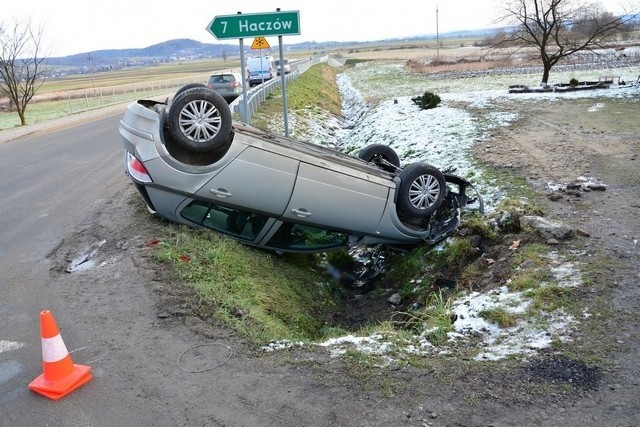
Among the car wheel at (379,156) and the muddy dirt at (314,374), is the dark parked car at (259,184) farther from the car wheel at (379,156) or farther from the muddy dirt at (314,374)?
the car wheel at (379,156)

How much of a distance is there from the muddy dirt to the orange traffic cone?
0.18 metres

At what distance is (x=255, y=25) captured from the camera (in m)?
8.81

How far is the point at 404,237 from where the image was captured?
7.59 metres

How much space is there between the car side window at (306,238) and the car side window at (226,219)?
332 millimetres

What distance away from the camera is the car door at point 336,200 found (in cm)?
646

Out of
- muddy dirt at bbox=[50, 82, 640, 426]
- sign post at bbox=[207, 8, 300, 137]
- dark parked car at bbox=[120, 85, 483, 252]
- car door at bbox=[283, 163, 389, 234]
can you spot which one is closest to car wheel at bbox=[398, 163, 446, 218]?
dark parked car at bbox=[120, 85, 483, 252]

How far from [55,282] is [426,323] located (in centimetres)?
411

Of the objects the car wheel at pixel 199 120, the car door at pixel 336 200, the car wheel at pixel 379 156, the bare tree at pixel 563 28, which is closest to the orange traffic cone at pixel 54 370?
the car wheel at pixel 199 120

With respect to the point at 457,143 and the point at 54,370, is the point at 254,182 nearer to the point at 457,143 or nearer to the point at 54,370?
the point at 54,370

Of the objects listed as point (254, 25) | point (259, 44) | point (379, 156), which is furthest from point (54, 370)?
point (259, 44)

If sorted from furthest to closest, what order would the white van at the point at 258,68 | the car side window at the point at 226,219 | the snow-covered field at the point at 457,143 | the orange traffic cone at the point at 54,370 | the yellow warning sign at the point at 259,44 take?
the white van at the point at 258,68 → the yellow warning sign at the point at 259,44 → the car side window at the point at 226,219 → the snow-covered field at the point at 457,143 → the orange traffic cone at the point at 54,370

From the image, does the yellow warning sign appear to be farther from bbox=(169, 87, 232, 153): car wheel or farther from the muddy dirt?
the muddy dirt

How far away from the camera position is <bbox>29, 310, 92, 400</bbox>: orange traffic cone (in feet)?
12.7

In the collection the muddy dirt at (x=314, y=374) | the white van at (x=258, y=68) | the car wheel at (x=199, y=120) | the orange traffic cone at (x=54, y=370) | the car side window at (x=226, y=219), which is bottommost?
the muddy dirt at (x=314, y=374)
